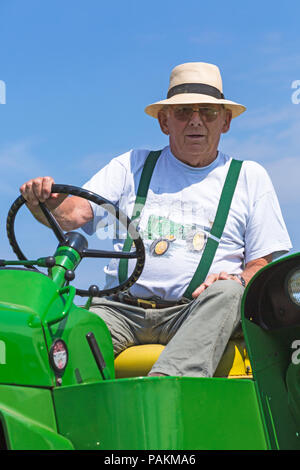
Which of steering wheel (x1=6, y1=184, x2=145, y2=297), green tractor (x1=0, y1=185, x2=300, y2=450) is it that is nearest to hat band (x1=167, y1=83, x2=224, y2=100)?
steering wheel (x1=6, y1=184, x2=145, y2=297)

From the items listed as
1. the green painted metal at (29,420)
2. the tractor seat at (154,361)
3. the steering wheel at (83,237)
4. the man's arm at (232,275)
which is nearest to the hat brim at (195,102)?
the man's arm at (232,275)

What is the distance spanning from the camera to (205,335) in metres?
2.57

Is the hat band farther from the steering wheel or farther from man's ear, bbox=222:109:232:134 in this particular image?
the steering wheel

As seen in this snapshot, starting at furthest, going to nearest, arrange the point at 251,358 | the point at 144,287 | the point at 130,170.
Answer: the point at 130,170
the point at 144,287
the point at 251,358

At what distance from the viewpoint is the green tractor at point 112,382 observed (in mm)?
1967

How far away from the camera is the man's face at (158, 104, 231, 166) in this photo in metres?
3.60

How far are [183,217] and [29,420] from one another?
5.25 ft

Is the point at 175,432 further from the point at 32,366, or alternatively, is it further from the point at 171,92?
the point at 171,92

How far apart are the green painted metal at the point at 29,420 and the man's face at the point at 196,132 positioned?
74.7 inches

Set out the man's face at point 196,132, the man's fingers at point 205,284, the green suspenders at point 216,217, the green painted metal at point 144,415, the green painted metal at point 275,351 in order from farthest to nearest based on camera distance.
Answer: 1. the man's face at point 196,132
2. the green suspenders at point 216,217
3. the man's fingers at point 205,284
4. the green painted metal at point 275,351
5. the green painted metal at point 144,415

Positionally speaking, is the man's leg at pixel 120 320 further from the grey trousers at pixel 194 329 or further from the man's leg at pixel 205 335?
the man's leg at pixel 205 335

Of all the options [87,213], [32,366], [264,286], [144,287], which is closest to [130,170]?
[87,213]

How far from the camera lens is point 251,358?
2.49 meters

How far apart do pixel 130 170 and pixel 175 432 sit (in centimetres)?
186
